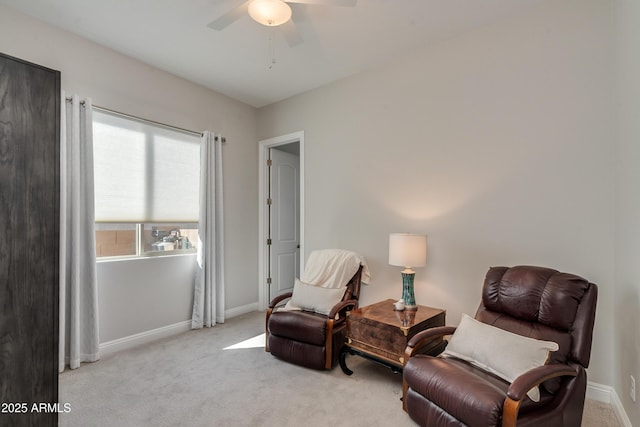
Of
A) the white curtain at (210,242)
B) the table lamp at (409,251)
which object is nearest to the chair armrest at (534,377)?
the table lamp at (409,251)

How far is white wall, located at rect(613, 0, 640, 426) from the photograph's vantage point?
1.83 metres

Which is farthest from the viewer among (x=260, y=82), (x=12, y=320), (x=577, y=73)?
(x=260, y=82)

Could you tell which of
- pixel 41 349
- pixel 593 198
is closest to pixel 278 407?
pixel 41 349

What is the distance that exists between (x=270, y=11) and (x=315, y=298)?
242 centimetres

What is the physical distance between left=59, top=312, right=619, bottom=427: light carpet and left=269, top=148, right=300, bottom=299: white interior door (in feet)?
5.68

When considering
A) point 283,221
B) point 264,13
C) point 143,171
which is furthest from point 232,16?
point 283,221

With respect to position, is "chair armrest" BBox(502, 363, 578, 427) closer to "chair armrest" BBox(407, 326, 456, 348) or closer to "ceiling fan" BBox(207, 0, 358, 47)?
"chair armrest" BBox(407, 326, 456, 348)

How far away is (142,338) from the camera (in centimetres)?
344

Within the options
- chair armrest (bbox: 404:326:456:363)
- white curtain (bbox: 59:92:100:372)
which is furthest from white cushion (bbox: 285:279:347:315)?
white curtain (bbox: 59:92:100:372)

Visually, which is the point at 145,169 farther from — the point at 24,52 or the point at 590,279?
the point at 590,279

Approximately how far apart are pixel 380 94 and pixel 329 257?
1859 millimetres

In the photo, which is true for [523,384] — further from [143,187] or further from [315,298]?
[143,187]

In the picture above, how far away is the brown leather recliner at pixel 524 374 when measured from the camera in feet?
5.20

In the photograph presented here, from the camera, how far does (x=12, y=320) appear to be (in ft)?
3.89
